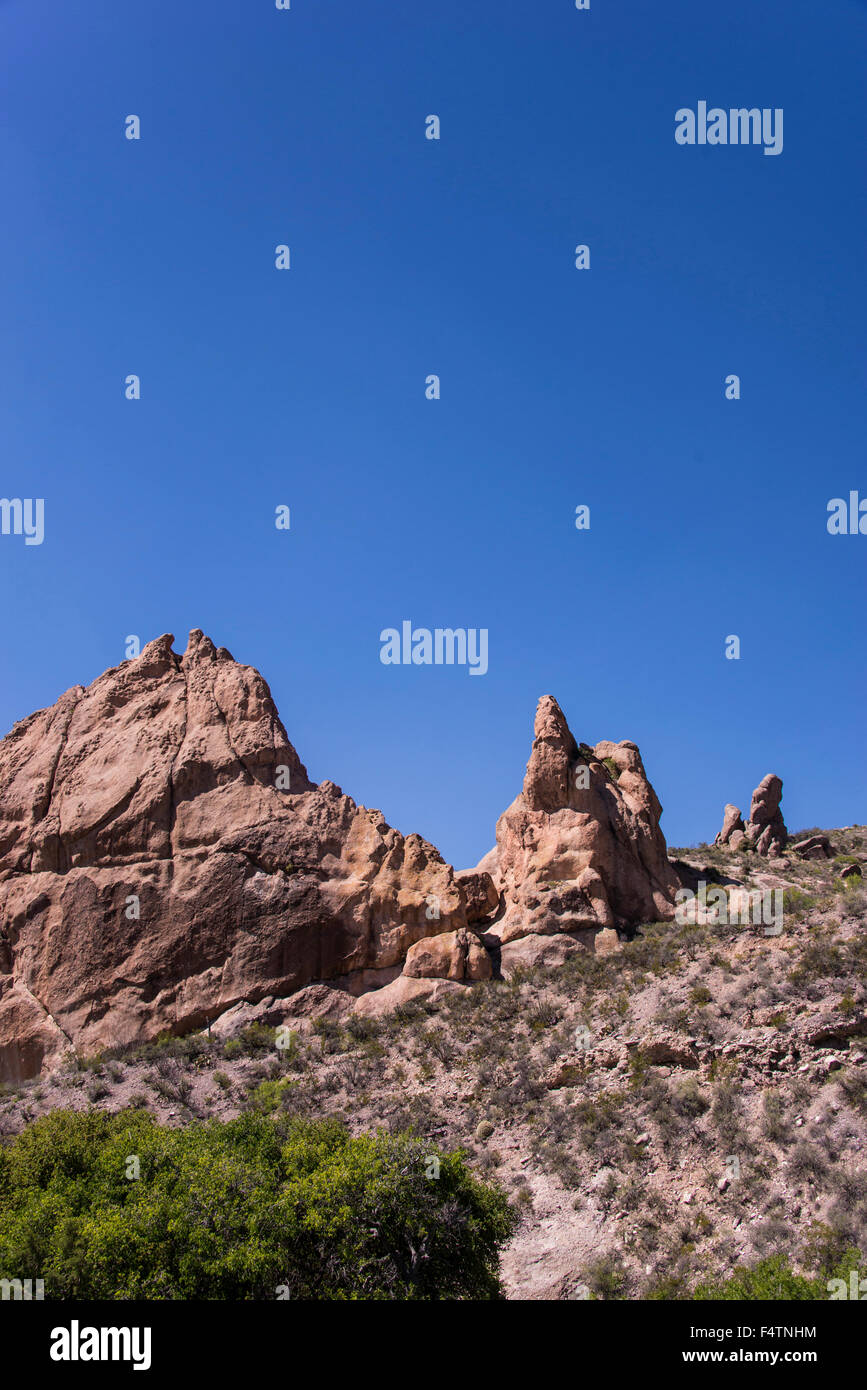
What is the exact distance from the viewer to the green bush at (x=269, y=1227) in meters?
19.1

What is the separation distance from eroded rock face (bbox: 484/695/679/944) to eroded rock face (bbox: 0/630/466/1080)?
2.95 m

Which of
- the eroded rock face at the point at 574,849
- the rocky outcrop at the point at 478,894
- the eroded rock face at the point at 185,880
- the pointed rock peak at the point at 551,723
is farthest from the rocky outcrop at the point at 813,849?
the eroded rock face at the point at 185,880

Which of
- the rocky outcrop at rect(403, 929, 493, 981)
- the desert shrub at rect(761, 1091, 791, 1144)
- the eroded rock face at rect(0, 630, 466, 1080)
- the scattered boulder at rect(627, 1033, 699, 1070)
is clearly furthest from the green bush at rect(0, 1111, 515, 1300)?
the eroded rock face at rect(0, 630, 466, 1080)

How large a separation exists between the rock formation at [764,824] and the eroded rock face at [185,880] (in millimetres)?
20379

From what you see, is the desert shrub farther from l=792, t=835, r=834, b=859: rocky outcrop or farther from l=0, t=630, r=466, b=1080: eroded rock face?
l=792, t=835, r=834, b=859: rocky outcrop

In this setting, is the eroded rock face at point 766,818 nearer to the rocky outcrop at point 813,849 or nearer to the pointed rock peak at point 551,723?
the rocky outcrop at point 813,849

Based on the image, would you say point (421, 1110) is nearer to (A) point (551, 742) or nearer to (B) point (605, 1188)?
(B) point (605, 1188)

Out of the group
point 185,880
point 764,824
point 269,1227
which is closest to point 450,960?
point 185,880

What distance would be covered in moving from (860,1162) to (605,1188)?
6.08 metres

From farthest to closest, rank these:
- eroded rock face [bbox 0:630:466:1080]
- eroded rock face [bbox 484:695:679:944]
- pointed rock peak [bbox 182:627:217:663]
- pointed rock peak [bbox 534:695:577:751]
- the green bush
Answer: pointed rock peak [bbox 182:627:217:663]
pointed rock peak [bbox 534:695:577:751]
eroded rock face [bbox 484:695:679:944]
eroded rock face [bbox 0:630:466:1080]
the green bush

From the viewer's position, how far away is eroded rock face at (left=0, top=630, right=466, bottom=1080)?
119 ft

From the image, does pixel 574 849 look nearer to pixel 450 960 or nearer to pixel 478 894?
pixel 478 894

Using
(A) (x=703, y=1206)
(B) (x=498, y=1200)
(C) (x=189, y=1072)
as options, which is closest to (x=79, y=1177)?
(C) (x=189, y=1072)

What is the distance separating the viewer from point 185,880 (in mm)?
37375
